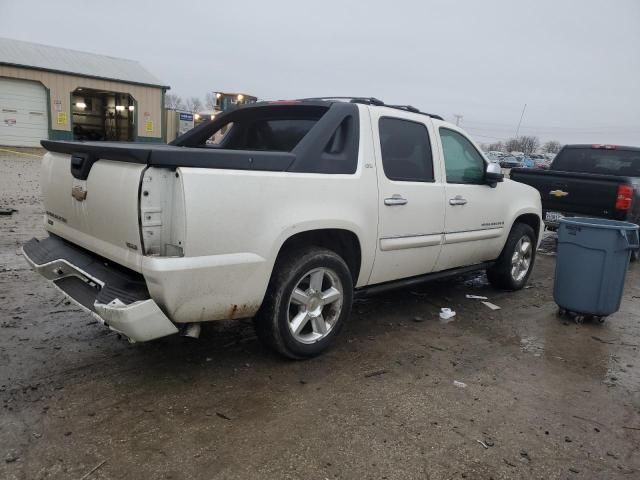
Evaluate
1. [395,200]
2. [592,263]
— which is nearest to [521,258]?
[592,263]

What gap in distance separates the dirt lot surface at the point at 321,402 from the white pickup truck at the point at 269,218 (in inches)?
18.7

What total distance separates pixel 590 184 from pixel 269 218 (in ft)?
21.3

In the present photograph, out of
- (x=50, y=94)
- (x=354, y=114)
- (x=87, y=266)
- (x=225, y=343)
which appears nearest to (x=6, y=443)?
(x=87, y=266)

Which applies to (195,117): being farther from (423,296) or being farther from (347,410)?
(347,410)


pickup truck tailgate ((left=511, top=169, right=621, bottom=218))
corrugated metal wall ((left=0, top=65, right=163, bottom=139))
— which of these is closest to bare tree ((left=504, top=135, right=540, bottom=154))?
corrugated metal wall ((left=0, top=65, right=163, bottom=139))

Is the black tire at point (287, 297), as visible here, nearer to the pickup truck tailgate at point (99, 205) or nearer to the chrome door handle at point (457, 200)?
the pickup truck tailgate at point (99, 205)

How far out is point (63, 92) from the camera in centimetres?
2647

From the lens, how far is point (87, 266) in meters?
3.27

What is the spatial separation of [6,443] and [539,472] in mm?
2772

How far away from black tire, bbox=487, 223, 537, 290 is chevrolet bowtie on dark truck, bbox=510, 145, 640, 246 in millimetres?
2254

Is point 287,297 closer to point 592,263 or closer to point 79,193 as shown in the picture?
→ point 79,193

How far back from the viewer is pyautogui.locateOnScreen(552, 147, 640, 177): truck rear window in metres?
9.09

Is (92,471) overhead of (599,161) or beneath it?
beneath

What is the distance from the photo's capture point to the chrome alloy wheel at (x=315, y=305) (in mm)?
3551
